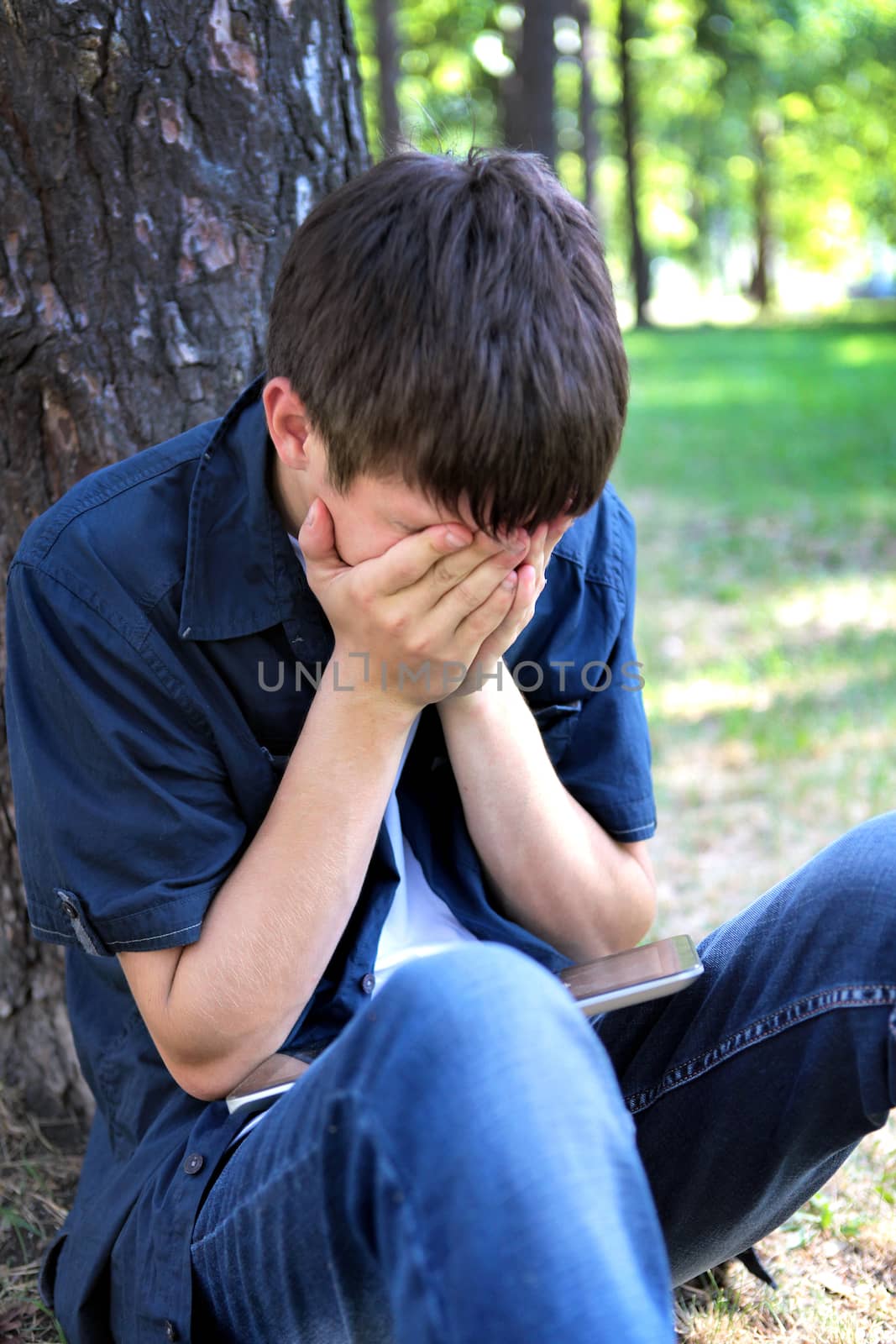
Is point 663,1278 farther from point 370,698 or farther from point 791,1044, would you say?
point 370,698

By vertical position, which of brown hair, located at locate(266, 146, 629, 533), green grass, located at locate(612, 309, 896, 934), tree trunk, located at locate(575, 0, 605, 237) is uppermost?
brown hair, located at locate(266, 146, 629, 533)

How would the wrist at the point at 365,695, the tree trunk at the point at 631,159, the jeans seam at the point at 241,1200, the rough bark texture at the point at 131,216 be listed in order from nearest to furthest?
1. the jeans seam at the point at 241,1200
2. the wrist at the point at 365,695
3. the rough bark texture at the point at 131,216
4. the tree trunk at the point at 631,159

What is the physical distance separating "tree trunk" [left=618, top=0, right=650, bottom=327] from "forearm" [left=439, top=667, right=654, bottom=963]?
920 inches

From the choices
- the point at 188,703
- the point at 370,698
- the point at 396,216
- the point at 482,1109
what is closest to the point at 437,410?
the point at 396,216

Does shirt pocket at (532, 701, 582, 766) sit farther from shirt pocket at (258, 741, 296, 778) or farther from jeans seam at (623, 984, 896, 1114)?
jeans seam at (623, 984, 896, 1114)

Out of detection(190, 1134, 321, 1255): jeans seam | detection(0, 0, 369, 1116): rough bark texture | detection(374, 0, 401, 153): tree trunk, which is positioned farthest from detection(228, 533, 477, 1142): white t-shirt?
detection(374, 0, 401, 153): tree trunk

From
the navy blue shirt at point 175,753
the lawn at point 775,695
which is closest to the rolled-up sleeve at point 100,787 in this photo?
the navy blue shirt at point 175,753

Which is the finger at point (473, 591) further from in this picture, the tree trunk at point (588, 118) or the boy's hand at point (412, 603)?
the tree trunk at point (588, 118)

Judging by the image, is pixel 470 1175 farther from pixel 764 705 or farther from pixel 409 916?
pixel 764 705

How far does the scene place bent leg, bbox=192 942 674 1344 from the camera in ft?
3.54

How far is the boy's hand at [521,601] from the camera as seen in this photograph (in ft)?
5.17

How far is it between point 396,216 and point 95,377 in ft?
2.91

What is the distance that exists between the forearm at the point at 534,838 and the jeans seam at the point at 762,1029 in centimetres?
26

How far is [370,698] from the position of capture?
163 cm
